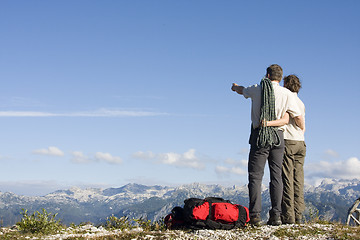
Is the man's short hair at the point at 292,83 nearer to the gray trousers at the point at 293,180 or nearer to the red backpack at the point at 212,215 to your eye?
the gray trousers at the point at 293,180

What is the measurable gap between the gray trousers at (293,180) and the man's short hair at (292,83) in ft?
5.21

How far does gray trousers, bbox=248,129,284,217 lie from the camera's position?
1018 cm

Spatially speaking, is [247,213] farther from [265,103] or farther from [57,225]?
[57,225]

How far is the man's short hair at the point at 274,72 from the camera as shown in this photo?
10.7 m

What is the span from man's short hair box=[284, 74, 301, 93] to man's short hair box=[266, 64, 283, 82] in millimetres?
1123

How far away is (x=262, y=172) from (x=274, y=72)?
2.66 m

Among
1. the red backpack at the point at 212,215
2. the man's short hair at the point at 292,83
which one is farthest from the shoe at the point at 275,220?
the man's short hair at the point at 292,83

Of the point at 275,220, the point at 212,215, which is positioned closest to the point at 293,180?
the point at 275,220

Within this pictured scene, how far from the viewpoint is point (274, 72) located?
1070 cm

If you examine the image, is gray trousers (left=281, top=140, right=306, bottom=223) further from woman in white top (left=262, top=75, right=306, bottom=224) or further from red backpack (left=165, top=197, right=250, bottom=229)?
red backpack (left=165, top=197, right=250, bottom=229)

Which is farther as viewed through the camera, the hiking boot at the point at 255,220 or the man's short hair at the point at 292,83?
the man's short hair at the point at 292,83

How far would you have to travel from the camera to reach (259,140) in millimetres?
10125

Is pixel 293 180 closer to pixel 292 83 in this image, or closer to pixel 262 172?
pixel 262 172

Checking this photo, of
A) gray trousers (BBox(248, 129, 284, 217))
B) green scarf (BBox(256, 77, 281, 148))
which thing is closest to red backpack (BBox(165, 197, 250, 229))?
gray trousers (BBox(248, 129, 284, 217))
